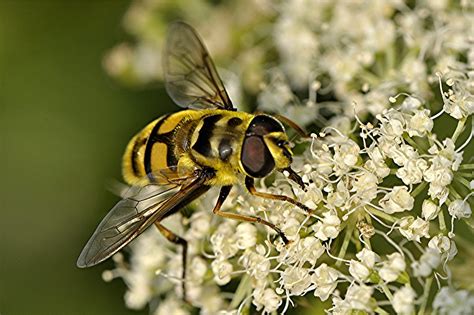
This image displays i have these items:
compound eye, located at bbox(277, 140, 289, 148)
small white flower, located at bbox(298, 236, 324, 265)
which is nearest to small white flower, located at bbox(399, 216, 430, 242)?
small white flower, located at bbox(298, 236, 324, 265)

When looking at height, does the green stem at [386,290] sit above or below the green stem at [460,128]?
below

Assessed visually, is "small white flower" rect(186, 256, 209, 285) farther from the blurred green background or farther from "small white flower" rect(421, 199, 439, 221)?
the blurred green background

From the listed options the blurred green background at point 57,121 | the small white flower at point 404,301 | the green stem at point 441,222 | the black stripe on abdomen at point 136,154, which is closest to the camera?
the small white flower at point 404,301

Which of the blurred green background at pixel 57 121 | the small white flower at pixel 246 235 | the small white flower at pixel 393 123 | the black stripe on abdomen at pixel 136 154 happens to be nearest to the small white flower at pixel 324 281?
the small white flower at pixel 246 235

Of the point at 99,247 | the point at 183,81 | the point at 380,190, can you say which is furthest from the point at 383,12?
the point at 99,247

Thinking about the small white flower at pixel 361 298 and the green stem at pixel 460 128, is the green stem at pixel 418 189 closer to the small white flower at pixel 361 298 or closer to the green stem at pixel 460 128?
the green stem at pixel 460 128

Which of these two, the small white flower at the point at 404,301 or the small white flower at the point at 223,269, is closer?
the small white flower at the point at 404,301

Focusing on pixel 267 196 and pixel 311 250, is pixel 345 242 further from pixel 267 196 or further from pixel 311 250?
pixel 267 196
